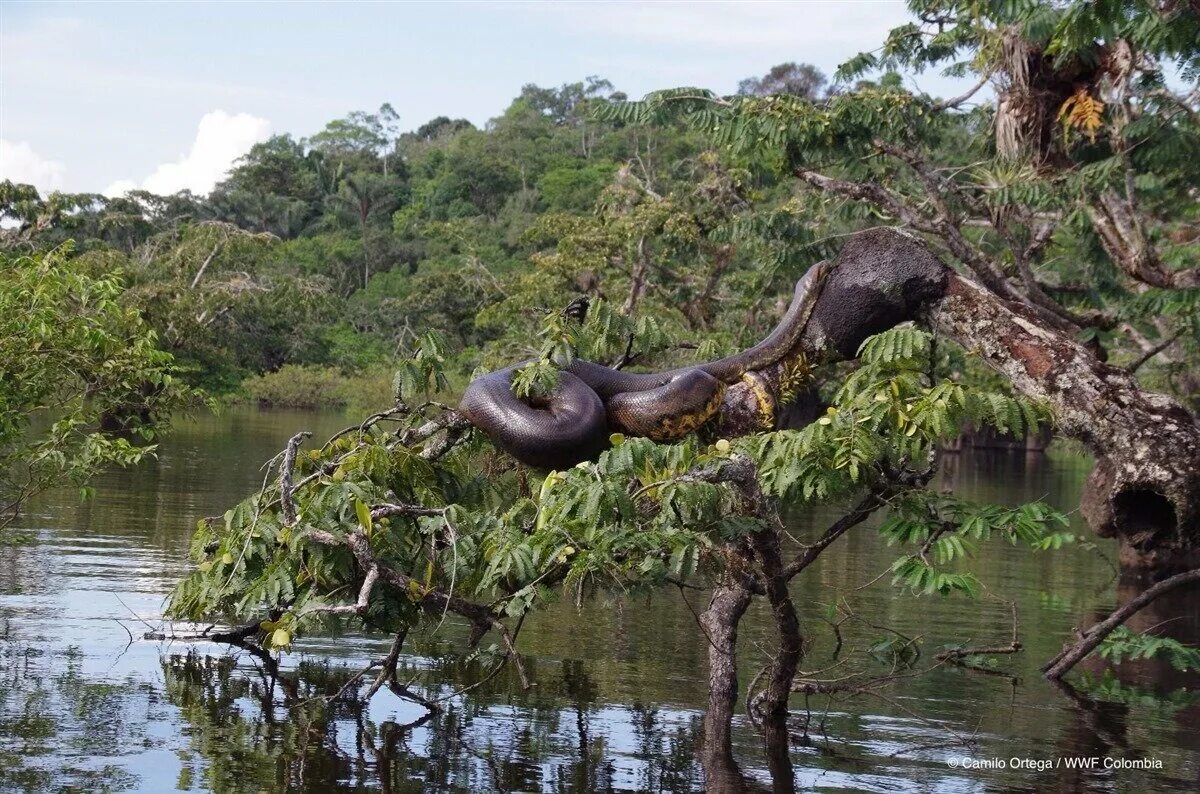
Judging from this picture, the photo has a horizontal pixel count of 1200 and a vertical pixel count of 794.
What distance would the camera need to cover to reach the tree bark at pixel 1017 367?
346 inches

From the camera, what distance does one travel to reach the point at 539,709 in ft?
31.9

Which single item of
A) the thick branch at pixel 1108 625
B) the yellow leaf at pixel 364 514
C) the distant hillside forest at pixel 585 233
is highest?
the distant hillside forest at pixel 585 233

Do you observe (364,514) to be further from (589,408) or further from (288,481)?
(589,408)

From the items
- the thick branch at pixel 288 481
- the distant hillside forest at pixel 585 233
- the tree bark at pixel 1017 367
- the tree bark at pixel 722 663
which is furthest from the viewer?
the distant hillside forest at pixel 585 233

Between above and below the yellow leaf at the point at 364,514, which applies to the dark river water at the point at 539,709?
below

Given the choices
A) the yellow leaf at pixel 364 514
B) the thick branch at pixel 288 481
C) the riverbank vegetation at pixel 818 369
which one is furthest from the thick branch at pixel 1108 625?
the thick branch at pixel 288 481

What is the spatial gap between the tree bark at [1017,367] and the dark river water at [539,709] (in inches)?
60.8

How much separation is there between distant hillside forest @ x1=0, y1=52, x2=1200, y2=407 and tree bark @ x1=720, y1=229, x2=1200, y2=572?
1.29 m

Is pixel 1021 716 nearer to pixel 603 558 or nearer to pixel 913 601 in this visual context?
pixel 603 558

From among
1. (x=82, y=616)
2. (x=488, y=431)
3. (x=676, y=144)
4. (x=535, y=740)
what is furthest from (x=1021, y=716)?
(x=676, y=144)

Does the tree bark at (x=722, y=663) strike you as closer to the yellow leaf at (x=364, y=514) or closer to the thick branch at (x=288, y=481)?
the yellow leaf at (x=364, y=514)

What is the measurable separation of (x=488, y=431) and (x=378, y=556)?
3.40 feet

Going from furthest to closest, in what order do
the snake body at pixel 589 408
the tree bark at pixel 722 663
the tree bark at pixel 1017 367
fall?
the tree bark at pixel 722 663 < the tree bark at pixel 1017 367 < the snake body at pixel 589 408

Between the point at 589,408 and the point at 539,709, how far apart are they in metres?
2.50
